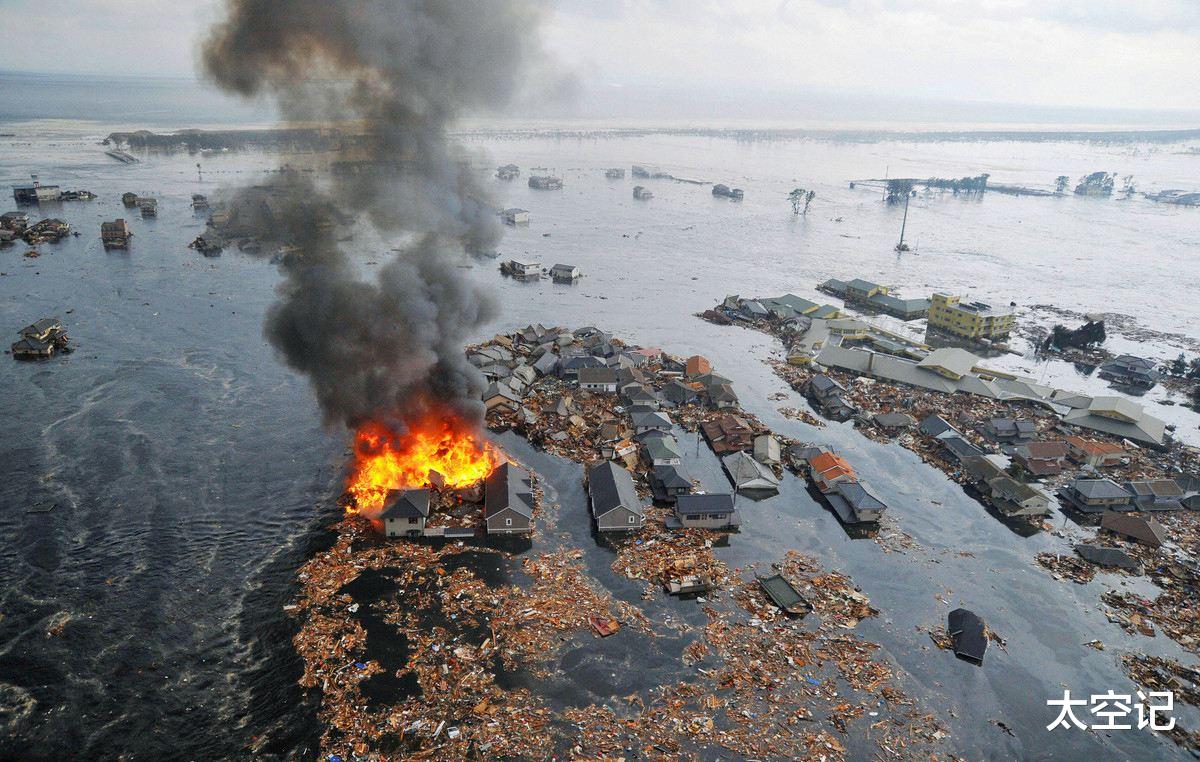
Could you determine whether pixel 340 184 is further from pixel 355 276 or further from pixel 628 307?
pixel 628 307

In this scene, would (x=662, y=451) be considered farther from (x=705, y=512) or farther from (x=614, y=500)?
(x=614, y=500)

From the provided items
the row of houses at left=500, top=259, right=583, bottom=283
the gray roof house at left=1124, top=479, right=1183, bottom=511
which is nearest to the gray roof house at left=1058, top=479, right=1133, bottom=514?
the gray roof house at left=1124, top=479, right=1183, bottom=511

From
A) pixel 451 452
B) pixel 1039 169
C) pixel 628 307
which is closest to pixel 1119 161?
pixel 1039 169

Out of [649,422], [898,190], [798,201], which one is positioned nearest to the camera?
[649,422]

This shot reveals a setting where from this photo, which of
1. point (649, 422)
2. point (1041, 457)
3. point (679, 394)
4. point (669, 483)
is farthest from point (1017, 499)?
point (679, 394)

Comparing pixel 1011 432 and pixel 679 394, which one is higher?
pixel 679 394

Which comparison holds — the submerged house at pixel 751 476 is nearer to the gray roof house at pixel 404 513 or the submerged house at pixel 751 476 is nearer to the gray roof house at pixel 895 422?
the gray roof house at pixel 895 422

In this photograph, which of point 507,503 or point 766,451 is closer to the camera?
point 507,503
